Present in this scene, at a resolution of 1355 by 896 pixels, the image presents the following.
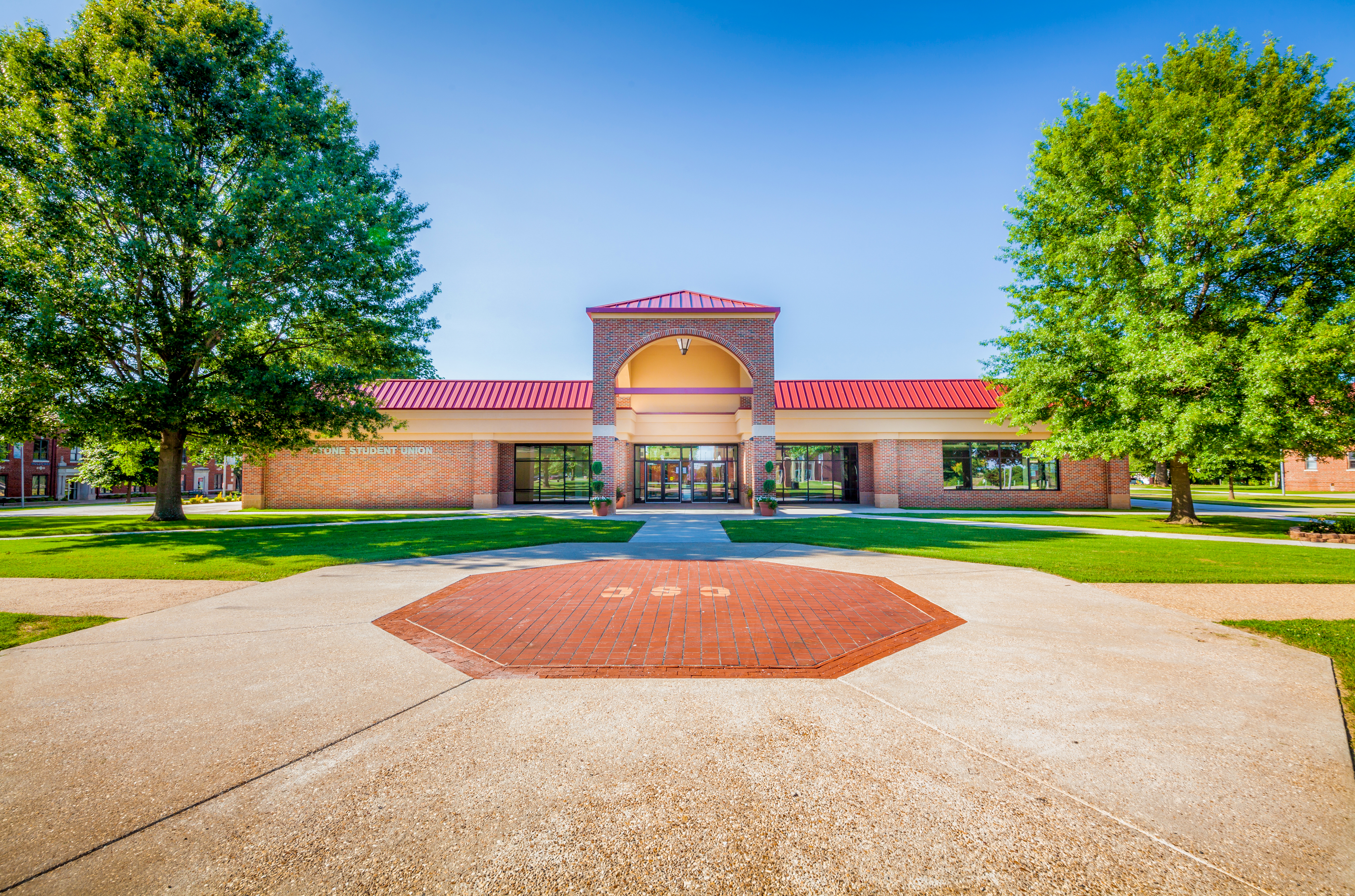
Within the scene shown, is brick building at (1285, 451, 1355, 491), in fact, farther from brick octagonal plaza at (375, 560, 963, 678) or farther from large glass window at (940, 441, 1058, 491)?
brick octagonal plaza at (375, 560, 963, 678)

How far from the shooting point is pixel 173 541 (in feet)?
43.5

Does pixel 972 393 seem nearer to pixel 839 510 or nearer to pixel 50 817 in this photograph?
pixel 839 510

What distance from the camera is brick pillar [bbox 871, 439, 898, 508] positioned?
2695 centimetres

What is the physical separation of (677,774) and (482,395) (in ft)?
87.5

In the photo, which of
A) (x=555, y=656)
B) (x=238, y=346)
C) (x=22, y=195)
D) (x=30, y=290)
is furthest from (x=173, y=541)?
(x=555, y=656)

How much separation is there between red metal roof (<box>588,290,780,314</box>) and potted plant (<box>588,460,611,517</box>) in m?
6.19

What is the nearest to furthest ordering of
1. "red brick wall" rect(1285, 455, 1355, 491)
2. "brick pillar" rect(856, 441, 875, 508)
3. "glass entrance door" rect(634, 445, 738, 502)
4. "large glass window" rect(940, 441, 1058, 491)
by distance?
"large glass window" rect(940, 441, 1058, 491) < "brick pillar" rect(856, 441, 875, 508) < "glass entrance door" rect(634, 445, 738, 502) < "red brick wall" rect(1285, 455, 1355, 491)

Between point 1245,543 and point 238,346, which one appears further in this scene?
point 238,346

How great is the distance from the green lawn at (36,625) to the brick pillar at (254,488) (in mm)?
24346

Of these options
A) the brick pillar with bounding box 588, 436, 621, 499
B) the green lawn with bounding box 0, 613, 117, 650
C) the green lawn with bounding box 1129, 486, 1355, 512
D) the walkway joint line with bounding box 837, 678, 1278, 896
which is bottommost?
the green lawn with bounding box 1129, 486, 1355, 512

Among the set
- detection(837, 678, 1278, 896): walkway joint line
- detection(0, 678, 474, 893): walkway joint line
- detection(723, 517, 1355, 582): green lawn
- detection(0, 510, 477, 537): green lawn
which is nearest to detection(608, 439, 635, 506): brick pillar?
detection(0, 510, 477, 537): green lawn

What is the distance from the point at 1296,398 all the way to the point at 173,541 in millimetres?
28837

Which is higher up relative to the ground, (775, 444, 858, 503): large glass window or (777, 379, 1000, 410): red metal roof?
(777, 379, 1000, 410): red metal roof

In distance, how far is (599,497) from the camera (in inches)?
861
